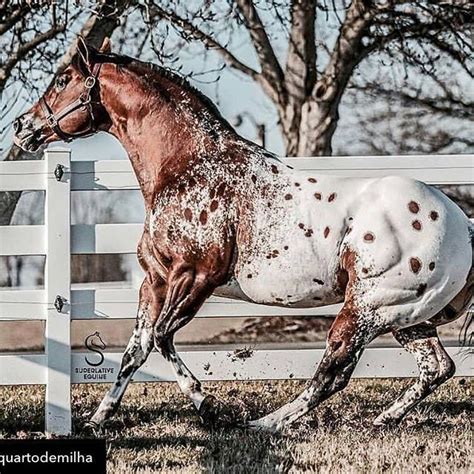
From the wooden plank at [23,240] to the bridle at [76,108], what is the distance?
77 centimetres

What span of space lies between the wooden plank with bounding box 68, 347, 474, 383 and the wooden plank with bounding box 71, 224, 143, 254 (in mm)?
667

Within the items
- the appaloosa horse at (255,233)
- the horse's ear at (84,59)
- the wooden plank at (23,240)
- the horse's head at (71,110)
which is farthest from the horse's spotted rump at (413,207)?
the wooden plank at (23,240)

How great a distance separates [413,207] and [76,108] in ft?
6.60

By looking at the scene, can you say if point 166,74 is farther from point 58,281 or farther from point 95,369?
point 95,369

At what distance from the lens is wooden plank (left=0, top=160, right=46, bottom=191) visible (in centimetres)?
673

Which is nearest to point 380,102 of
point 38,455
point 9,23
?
point 9,23

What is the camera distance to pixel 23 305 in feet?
22.2

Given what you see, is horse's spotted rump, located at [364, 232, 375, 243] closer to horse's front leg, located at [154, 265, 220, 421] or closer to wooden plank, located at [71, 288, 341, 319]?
horse's front leg, located at [154, 265, 220, 421]

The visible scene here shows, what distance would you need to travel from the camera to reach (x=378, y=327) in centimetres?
556

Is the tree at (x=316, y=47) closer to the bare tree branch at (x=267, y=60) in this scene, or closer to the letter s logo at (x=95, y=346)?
the bare tree branch at (x=267, y=60)

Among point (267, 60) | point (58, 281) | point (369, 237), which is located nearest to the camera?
point (369, 237)

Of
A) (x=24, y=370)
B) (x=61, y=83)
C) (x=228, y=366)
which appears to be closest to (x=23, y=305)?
(x=24, y=370)

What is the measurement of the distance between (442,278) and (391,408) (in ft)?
3.10

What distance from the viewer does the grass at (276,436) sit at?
16.9 feet
